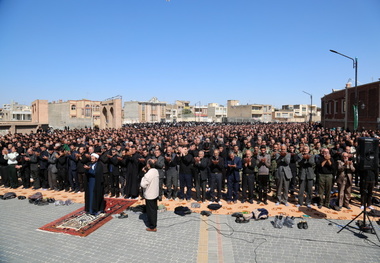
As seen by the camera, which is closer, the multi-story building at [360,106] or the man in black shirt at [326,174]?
→ the man in black shirt at [326,174]

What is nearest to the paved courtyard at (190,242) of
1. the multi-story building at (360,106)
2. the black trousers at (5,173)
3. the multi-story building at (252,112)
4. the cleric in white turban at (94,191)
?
the cleric in white turban at (94,191)

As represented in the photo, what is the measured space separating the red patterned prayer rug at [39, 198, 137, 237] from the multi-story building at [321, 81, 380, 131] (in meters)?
22.5

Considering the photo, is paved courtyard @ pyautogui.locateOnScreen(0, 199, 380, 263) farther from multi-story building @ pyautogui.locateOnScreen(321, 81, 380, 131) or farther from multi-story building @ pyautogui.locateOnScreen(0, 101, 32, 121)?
multi-story building @ pyautogui.locateOnScreen(0, 101, 32, 121)

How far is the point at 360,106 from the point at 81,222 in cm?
3393

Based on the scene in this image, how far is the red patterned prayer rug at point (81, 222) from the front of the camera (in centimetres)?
639

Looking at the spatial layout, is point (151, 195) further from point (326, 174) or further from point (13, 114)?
point (13, 114)

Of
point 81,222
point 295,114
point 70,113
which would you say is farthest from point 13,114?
point 295,114

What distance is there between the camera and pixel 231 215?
293 inches

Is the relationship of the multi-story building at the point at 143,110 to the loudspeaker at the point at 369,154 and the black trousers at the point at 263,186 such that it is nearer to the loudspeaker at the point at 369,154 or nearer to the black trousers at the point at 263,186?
the black trousers at the point at 263,186

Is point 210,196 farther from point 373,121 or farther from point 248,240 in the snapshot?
point 373,121

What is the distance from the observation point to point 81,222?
682 cm

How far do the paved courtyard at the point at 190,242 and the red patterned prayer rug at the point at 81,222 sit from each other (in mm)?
186

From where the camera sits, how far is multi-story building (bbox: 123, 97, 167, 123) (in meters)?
77.1

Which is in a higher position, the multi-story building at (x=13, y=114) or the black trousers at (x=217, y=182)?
the multi-story building at (x=13, y=114)
